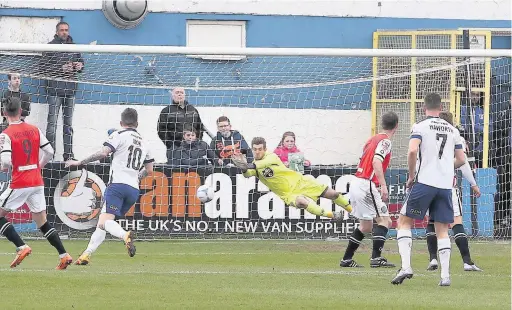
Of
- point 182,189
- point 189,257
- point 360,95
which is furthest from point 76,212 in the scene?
point 360,95

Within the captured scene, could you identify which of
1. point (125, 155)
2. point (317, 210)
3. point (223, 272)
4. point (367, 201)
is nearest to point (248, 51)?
point (317, 210)

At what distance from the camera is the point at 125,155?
15125mm

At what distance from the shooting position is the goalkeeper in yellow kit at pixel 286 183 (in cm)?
1702

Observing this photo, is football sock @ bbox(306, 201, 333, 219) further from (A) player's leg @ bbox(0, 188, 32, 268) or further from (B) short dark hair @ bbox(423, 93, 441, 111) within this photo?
(B) short dark hair @ bbox(423, 93, 441, 111)

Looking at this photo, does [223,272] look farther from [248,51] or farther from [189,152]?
[189,152]

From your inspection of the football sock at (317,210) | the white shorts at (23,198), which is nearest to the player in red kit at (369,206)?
the football sock at (317,210)

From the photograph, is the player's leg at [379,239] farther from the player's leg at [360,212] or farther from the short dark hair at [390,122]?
the short dark hair at [390,122]

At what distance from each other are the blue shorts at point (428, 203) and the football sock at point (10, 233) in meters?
4.73

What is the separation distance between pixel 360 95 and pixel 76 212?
570cm

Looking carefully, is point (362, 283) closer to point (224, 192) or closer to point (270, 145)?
point (224, 192)

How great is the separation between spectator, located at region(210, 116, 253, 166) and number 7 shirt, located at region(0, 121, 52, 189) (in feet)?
17.9

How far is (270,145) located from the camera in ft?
69.1

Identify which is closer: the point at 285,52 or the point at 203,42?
the point at 285,52

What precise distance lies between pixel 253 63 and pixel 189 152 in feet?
8.46
